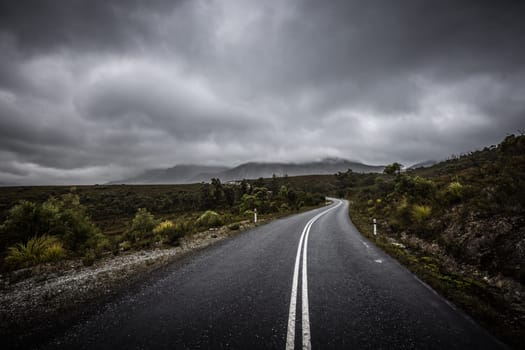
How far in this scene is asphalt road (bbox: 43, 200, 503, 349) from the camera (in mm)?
2697

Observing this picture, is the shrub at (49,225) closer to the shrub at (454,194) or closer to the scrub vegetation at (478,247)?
the scrub vegetation at (478,247)

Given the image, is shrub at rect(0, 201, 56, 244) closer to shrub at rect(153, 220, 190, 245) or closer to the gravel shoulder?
the gravel shoulder

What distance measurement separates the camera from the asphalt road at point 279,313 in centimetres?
270

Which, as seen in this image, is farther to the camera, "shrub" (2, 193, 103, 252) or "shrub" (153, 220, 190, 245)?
"shrub" (153, 220, 190, 245)

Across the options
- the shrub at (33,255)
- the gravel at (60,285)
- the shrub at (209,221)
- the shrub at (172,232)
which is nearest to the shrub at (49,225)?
the shrub at (33,255)

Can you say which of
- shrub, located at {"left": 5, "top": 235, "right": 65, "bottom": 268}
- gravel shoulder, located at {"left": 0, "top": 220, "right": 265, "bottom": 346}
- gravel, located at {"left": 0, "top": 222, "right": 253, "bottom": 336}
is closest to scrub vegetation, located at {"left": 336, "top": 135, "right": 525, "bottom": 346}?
gravel shoulder, located at {"left": 0, "top": 220, "right": 265, "bottom": 346}

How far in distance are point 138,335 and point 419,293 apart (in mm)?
5124

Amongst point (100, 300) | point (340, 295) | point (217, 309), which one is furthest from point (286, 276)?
point (100, 300)

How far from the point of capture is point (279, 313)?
338 cm

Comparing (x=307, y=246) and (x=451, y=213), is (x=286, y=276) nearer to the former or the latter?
(x=307, y=246)

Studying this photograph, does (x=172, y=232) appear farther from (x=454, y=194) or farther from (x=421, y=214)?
(x=454, y=194)

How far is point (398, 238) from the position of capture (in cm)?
967

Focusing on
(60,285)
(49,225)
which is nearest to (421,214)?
(60,285)

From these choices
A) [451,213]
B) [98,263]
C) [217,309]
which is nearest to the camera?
[217,309]
